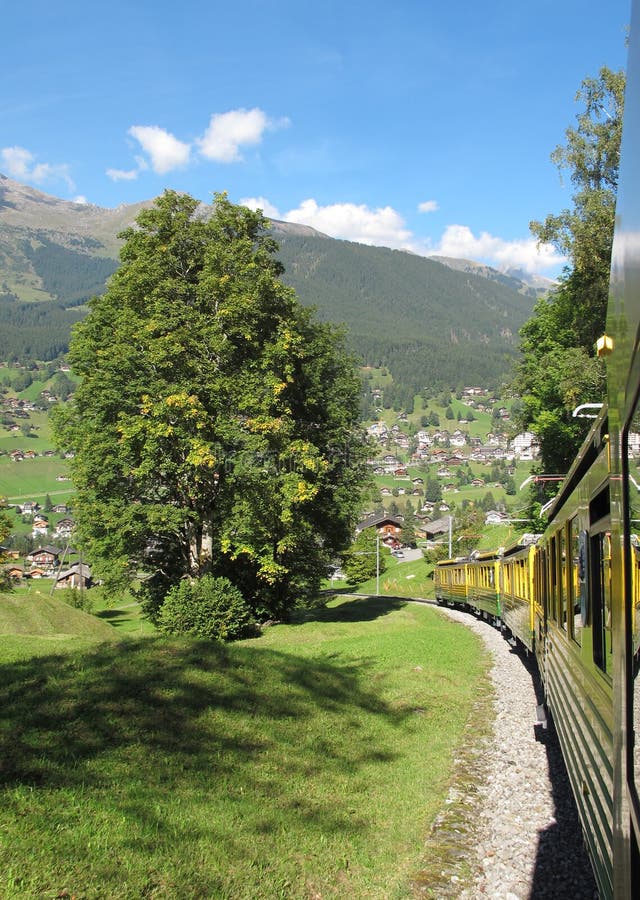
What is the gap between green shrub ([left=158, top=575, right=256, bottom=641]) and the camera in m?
20.0

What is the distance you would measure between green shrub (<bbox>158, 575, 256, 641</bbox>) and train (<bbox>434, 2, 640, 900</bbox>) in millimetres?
15117

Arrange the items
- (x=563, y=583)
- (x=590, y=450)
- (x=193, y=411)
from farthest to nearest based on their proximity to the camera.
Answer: (x=193, y=411) → (x=563, y=583) → (x=590, y=450)

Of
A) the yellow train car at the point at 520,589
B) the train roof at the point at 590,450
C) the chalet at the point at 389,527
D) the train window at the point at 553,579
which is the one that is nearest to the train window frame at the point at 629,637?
the train roof at the point at 590,450

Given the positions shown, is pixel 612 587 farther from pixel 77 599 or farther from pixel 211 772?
pixel 77 599

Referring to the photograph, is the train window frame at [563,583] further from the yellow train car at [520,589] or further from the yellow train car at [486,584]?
the yellow train car at [486,584]

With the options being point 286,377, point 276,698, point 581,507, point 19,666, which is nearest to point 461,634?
point 286,377

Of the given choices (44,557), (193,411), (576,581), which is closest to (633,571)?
(576,581)

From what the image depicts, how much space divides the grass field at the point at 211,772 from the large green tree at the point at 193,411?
8.21 meters

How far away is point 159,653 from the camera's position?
11.0 meters

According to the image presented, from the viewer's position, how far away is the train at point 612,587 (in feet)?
7.43

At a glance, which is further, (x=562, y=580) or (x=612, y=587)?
(x=562, y=580)

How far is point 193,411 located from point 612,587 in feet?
56.2

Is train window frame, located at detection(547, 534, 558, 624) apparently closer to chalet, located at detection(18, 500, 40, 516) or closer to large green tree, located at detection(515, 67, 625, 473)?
large green tree, located at detection(515, 67, 625, 473)

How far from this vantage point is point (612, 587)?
10.6 ft
